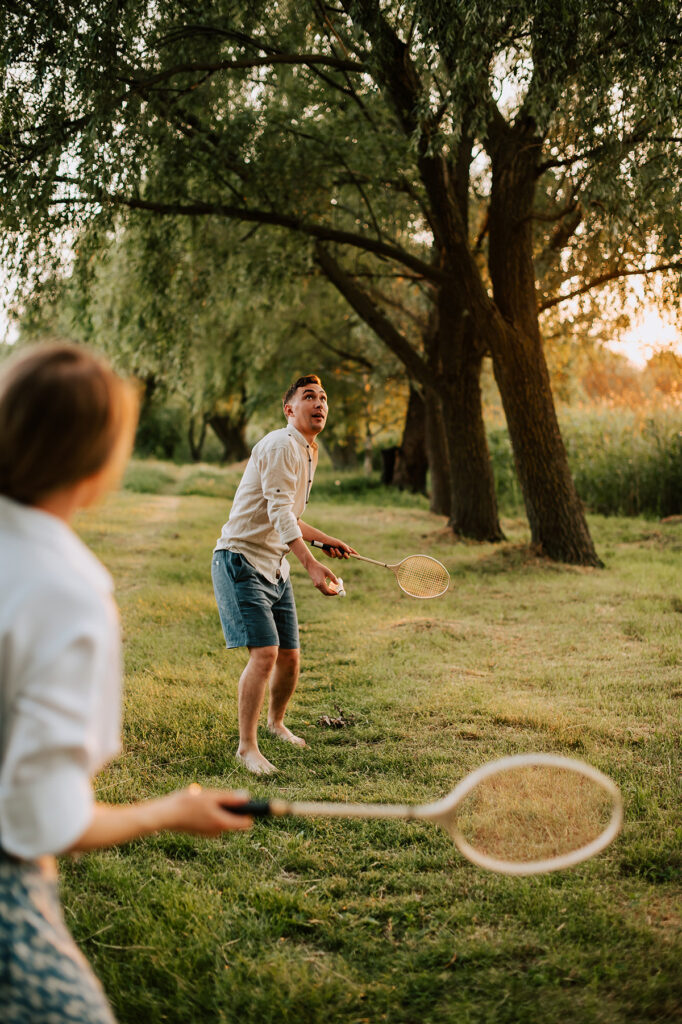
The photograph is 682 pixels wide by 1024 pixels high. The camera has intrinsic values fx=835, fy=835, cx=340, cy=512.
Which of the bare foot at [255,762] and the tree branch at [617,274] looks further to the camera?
the tree branch at [617,274]

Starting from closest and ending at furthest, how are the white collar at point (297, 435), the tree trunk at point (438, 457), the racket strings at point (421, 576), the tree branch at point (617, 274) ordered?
1. the white collar at point (297, 435)
2. the racket strings at point (421, 576)
3. the tree branch at point (617, 274)
4. the tree trunk at point (438, 457)

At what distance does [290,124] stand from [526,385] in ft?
16.8

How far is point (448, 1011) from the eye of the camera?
2760 millimetres

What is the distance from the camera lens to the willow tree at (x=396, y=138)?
7.54 m

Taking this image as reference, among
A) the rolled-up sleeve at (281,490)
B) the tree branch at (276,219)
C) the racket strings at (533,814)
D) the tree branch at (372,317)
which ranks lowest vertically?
the racket strings at (533,814)

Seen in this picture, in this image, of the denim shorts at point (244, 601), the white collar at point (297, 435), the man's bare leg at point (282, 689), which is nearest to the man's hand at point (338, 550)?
the denim shorts at point (244, 601)

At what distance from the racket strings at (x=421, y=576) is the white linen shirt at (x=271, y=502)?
1016mm

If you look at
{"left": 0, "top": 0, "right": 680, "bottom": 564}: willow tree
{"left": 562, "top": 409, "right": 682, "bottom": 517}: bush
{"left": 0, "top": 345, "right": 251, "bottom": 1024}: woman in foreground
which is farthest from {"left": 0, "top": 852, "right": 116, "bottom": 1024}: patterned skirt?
{"left": 562, "top": 409, "right": 682, "bottom": 517}: bush

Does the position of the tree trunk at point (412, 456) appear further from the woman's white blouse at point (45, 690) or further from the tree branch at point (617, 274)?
the woman's white blouse at point (45, 690)

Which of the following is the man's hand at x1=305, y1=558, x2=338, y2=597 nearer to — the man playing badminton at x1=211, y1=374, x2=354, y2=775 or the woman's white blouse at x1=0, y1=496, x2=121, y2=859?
the man playing badminton at x1=211, y1=374, x2=354, y2=775

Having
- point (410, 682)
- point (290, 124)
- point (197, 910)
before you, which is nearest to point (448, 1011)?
point (197, 910)

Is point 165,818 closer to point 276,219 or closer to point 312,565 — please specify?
point 312,565

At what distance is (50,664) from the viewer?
1.43 m

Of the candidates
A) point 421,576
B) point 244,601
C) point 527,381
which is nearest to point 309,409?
point 244,601
